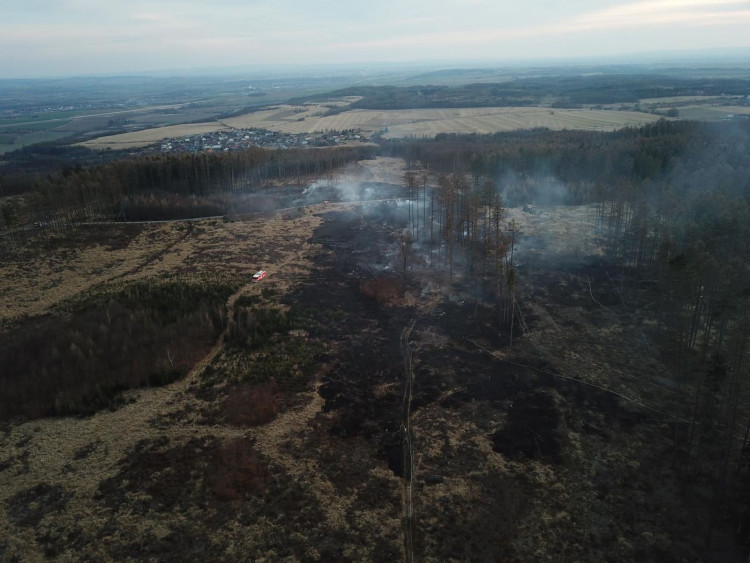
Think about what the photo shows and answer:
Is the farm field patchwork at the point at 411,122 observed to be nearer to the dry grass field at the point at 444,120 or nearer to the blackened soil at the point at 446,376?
the dry grass field at the point at 444,120

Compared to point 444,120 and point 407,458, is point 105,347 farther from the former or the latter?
point 444,120

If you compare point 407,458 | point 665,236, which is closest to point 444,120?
point 665,236

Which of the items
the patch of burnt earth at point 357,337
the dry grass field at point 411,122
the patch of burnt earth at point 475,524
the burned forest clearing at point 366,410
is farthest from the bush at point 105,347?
the dry grass field at point 411,122

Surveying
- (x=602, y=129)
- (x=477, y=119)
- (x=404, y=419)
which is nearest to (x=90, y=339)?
(x=404, y=419)

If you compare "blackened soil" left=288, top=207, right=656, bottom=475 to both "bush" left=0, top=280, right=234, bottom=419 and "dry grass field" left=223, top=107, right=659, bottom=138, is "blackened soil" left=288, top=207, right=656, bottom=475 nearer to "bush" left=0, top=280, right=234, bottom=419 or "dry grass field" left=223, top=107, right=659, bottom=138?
"bush" left=0, top=280, right=234, bottom=419

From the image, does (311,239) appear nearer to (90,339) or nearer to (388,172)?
(90,339)
